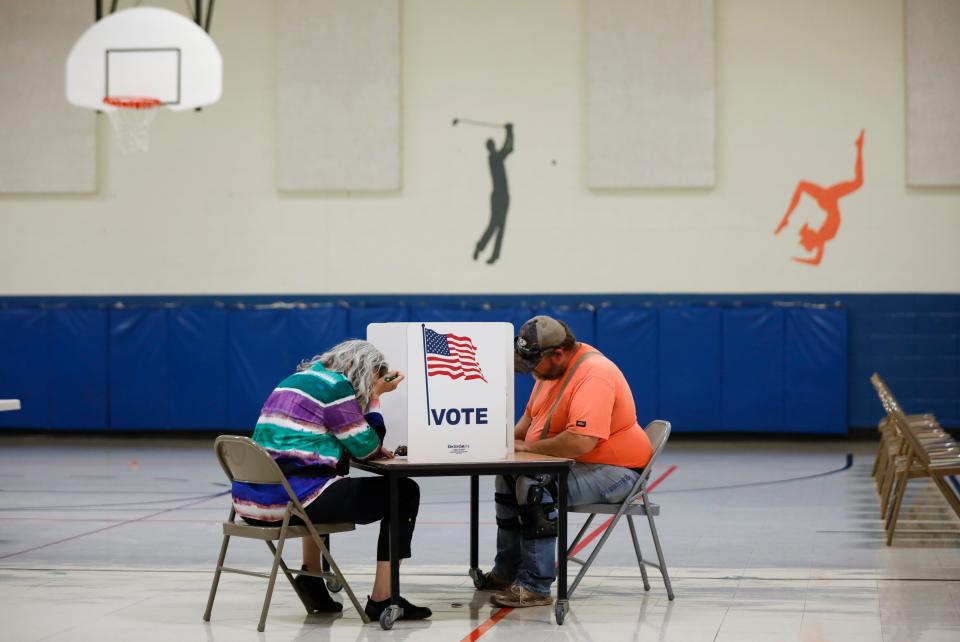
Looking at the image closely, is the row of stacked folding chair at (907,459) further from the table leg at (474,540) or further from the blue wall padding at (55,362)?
the blue wall padding at (55,362)

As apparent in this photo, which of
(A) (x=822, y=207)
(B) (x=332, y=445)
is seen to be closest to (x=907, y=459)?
(B) (x=332, y=445)

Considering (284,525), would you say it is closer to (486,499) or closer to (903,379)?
(486,499)

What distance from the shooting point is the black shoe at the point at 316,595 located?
5500 millimetres

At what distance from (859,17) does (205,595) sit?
11847 millimetres

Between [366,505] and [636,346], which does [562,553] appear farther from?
[636,346]

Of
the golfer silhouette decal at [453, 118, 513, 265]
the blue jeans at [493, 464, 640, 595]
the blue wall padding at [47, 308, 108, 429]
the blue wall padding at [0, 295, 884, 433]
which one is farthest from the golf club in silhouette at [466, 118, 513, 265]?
the blue jeans at [493, 464, 640, 595]

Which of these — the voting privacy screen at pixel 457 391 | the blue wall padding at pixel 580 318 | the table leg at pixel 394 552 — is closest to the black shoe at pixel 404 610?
the table leg at pixel 394 552

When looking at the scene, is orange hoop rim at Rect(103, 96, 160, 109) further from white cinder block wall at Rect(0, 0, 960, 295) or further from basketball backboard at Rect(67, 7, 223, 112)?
white cinder block wall at Rect(0, 0, 960, 295)

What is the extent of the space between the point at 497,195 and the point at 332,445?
399 inches

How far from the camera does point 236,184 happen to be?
50.7 feet

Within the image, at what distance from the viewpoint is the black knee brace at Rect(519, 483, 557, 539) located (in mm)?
5539

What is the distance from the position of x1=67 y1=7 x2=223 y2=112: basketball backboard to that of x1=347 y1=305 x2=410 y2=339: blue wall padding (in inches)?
133

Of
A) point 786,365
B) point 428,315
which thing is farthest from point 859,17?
point 428,315

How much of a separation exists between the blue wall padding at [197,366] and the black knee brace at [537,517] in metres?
10.2
